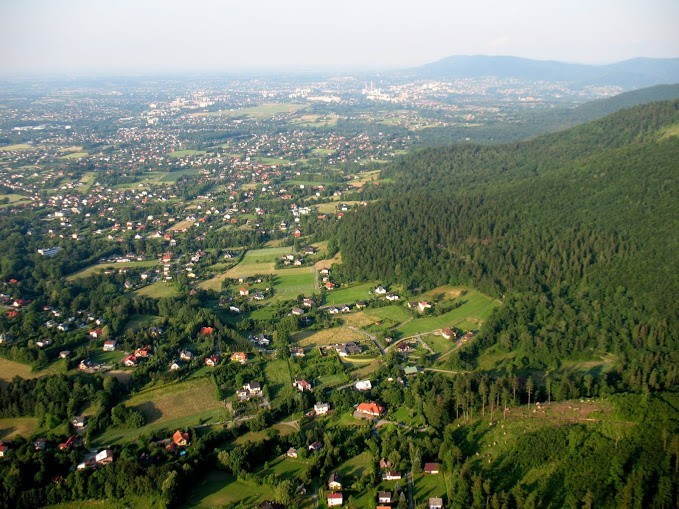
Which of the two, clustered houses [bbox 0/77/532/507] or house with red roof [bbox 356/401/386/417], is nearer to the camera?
house with red roof [bbox 356/401/386/417]

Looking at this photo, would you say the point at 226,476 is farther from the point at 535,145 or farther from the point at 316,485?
the point at 535,145

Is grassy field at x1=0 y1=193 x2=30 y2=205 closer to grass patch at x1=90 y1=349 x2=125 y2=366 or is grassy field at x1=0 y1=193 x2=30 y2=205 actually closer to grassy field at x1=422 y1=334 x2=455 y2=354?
grass patch at x1=90 y1=349 x2=125 y2=366

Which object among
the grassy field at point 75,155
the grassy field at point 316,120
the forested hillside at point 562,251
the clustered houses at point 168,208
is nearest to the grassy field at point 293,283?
the clustered houses at point 168,208

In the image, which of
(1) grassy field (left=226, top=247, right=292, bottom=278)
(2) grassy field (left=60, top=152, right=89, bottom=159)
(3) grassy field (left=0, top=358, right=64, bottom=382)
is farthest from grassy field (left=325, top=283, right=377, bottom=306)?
(2) grassy field (left=60, top=152, right=89, bottom=159)

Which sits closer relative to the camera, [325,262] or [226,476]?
[226,476]

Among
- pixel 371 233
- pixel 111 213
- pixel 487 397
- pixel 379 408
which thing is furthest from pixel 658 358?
pixel 111 213
